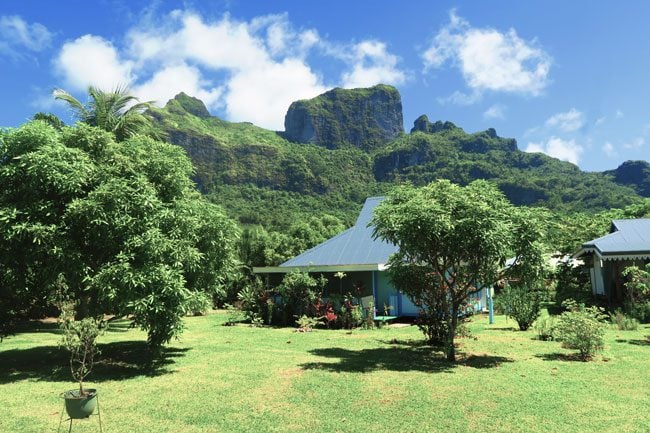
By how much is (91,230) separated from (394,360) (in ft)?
25.4

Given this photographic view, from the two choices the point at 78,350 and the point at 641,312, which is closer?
the point at 78,350

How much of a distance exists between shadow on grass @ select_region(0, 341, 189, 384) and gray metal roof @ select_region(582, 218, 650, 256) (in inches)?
704

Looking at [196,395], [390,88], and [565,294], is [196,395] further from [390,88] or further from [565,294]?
[390,88]

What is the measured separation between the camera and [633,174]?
329 feet

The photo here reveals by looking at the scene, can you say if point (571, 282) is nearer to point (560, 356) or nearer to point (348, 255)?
point (348, 255)

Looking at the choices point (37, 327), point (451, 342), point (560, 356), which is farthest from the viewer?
point (37, 327)

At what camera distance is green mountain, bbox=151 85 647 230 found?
79188 mm

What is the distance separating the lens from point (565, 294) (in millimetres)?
25500

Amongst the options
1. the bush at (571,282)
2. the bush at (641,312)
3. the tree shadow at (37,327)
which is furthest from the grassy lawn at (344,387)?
the bush at (571,282)

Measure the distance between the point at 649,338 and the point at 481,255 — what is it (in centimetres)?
688

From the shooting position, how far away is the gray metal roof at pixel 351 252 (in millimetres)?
19062

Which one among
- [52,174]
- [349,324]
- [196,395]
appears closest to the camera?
[196,395]

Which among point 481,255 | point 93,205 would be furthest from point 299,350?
point 93,205

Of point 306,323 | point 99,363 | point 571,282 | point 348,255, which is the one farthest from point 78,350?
point 571,282
